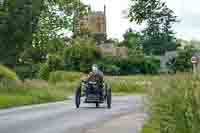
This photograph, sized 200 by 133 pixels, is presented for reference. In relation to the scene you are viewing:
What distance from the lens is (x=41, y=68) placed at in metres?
75.2

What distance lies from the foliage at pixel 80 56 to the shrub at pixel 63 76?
223 inches

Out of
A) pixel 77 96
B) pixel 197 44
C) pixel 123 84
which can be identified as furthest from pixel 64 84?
pixel 197 44

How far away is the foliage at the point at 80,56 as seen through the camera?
75250 millimetres

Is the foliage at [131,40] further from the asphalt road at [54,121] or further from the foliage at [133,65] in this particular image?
the asphalt road at [54,121]

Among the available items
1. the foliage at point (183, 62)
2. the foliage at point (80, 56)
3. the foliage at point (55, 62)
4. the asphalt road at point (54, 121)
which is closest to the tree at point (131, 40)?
the foliage at point (80, 56)

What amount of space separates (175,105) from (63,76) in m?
56.2

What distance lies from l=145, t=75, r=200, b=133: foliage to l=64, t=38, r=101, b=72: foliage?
6104 centimetres

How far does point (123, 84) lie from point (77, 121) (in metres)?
35.4

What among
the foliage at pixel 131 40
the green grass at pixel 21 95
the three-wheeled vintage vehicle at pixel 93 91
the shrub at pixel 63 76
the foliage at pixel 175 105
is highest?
the foliage at pixel 131 40

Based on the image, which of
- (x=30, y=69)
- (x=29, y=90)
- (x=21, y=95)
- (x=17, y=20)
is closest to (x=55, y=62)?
(x=30, y=69)

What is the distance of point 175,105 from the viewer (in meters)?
12.1

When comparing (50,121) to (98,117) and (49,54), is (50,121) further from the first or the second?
(49,54)

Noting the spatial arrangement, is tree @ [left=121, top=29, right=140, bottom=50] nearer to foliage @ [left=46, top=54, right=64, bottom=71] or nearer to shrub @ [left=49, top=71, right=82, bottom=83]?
foliage @ [left=46, top=54, right=64, bottom=71]

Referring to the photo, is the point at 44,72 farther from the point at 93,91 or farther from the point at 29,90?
the point at 93,91
